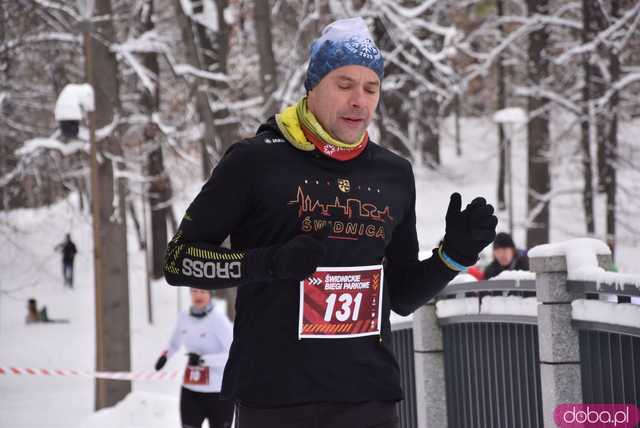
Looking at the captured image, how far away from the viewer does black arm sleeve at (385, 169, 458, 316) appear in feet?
11.4

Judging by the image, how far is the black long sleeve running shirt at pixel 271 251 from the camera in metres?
3.14

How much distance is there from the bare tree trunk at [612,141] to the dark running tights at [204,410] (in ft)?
39.8

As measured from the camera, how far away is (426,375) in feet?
23.9

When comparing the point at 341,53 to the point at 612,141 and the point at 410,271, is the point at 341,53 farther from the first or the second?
the point at 612,141

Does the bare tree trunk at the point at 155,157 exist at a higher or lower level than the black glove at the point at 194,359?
higher

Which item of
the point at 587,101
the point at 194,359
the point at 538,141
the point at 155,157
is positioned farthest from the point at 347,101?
the point at 538,141

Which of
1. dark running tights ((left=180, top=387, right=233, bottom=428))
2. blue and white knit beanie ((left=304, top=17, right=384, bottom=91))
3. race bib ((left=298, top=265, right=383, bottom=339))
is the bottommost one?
dark running tights ((left=180, top=387, right=233, bottom=428))

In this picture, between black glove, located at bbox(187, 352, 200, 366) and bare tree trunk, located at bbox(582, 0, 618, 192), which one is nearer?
black glove, located at bbox(187, 352, 200, 366)

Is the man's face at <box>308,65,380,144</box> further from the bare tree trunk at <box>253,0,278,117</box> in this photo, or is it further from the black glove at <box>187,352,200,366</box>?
the bare tree trunk at <box>253,0,278,117</box>

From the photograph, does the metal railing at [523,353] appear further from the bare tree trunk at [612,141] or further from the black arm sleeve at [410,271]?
the bare tree trunk at [612,141]

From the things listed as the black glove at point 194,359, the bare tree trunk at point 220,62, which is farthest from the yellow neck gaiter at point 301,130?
the bare tree trunk at point 220,62

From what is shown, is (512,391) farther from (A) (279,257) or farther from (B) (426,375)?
(A) (279,257)

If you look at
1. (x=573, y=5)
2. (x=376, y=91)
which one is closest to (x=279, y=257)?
(x=376, y=91)

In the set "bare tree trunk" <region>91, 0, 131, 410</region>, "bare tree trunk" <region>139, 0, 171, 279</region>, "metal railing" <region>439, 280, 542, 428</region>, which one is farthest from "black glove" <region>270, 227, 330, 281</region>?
"bare tree trunk" <region>91, 0, 131, 410</region>
